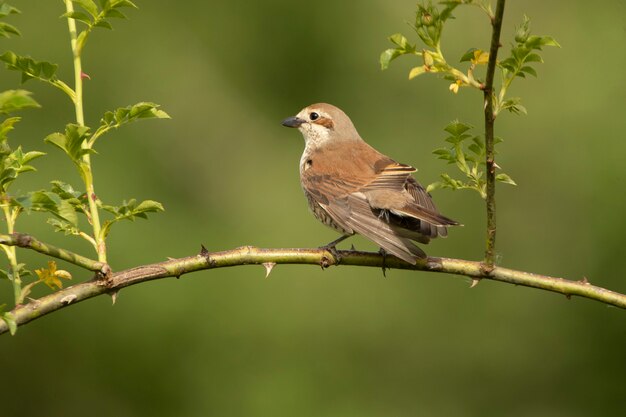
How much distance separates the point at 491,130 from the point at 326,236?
5.80m

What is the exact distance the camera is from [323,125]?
6148mm

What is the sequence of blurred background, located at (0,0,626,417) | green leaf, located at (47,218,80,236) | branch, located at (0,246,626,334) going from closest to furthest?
1. branch, located at (0,246,626,334)
2. green leaf, located at (47,218,80,236)
3. blurred background, located at (0,0,626,417)

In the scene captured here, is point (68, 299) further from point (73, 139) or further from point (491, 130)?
point (491, 130)

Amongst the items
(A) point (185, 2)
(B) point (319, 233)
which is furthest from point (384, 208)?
(A) point (185, 2)

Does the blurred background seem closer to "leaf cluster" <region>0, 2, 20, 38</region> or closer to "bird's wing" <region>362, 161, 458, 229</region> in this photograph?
"bird's wing" <region>362, 161, 458, 229</region>

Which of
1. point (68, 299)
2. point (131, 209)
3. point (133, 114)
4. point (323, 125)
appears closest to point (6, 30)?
point (133, 114)

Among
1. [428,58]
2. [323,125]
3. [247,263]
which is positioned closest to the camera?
[428,58]

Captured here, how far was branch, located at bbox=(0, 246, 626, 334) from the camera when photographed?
2.89 m

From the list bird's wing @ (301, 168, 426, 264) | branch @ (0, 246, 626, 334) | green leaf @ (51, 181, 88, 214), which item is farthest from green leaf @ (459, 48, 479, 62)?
green leaf @ (51, 181, 88, 214)

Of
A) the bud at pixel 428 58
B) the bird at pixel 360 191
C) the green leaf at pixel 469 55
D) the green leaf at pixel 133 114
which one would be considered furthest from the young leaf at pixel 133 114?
the bird at pixel 360 191

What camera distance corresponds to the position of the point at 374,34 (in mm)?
10422

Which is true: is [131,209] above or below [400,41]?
below

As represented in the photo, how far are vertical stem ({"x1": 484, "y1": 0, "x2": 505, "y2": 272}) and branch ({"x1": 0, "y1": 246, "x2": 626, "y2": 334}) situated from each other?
4.7 inches

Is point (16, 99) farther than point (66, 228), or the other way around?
point (66, 228)
